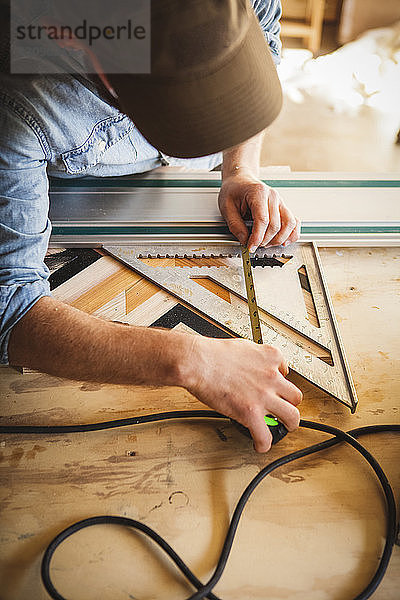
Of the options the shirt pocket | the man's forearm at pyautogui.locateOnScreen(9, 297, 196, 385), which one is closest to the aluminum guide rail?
the shirt pocket

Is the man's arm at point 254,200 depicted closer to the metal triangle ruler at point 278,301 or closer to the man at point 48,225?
the metal triangle ruler at point 278,301

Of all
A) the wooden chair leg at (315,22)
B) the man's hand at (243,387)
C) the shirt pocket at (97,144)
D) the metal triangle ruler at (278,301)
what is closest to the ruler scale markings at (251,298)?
the metal triangle ruler at (278,301)

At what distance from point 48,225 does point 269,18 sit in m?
0.95

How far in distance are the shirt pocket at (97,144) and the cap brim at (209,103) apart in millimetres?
466

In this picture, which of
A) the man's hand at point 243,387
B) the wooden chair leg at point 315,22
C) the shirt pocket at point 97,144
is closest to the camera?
the man's hand at point 243,387

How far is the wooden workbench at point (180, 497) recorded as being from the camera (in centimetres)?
99

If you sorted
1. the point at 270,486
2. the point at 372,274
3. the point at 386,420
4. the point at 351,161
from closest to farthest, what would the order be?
1. the point at 270,486
2. the point at 386,420
3. the point at 372,274
4. the point at 351,161

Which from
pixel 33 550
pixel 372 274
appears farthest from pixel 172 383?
pixel 372 274

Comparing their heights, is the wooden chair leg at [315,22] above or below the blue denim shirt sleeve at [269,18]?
below

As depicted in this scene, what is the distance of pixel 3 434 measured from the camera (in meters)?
1.15

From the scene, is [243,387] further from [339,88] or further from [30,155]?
[339,88]

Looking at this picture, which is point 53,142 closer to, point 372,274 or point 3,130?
point 3,130

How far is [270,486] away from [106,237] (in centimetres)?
80

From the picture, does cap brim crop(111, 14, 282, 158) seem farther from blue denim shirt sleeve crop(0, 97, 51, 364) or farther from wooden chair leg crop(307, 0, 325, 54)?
wooden chair leg crop(307, 0, 325, 54)
